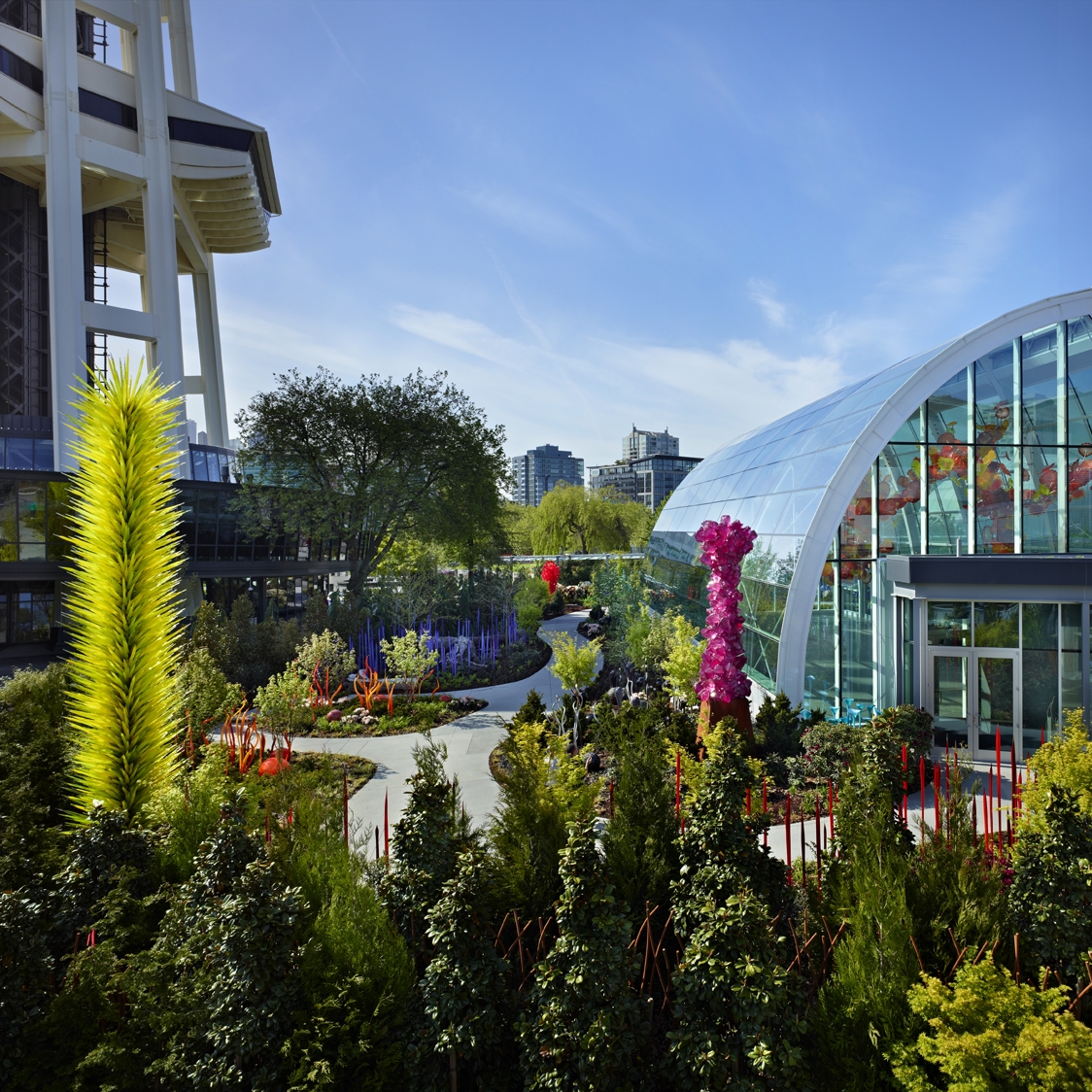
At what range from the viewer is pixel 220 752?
720 centimetres

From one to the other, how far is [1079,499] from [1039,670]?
4.24 metres

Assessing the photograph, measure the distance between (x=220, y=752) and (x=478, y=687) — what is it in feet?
39.0

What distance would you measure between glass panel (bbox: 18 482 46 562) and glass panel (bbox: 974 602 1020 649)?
990 inches

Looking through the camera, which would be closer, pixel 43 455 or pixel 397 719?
pixel 397 719

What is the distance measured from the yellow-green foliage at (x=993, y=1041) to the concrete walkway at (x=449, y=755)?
5.07 meters

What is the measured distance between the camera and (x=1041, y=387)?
45.9ft

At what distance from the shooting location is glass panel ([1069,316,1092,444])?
13.9m

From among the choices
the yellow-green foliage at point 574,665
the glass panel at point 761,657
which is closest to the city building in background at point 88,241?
the yellow-green foliage at point 574,665

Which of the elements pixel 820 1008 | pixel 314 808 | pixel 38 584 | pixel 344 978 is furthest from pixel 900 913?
pixel 38 584

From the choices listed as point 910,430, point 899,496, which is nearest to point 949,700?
point 899,496

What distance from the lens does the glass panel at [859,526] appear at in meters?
13.8

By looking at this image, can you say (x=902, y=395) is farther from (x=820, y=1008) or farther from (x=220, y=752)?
(x=220, y=752)

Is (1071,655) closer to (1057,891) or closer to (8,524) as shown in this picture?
(1057,891)

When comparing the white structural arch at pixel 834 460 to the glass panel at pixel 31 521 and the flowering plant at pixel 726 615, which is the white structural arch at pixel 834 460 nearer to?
the flowering plant at pixel 726 615
